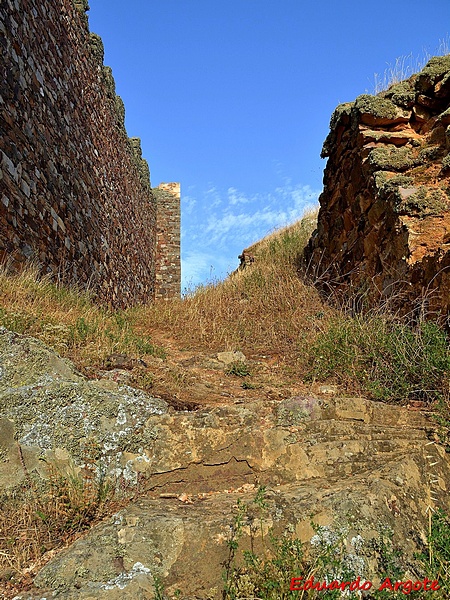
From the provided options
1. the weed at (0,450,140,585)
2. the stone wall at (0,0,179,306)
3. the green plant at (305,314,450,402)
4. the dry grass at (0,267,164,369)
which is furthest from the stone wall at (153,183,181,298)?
the weed at (0,450,140,585)

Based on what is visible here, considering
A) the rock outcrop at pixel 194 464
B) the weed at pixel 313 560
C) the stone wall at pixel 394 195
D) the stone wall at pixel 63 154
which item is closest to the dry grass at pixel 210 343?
the rock outcrop at pixel 194 464

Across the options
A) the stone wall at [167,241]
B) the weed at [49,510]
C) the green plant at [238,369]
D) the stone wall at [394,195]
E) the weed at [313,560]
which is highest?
the stone wall at [167,241]

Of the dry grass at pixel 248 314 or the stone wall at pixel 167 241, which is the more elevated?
the stone wall at pixel 167 241

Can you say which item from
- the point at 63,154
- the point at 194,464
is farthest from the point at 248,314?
the point at 194,464

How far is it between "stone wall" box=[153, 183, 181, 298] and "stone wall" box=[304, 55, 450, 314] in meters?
9.20

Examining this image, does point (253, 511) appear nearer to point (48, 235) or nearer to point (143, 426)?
point (143, 426)

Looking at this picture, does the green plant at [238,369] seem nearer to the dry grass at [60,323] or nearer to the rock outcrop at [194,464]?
the dry grass at [60,323]

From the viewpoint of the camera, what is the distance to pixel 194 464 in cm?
276

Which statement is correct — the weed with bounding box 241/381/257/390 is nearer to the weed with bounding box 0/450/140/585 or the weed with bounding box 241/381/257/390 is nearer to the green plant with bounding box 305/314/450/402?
the green plant with bounding box 305/314/450/402

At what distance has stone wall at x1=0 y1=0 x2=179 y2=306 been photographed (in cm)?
532

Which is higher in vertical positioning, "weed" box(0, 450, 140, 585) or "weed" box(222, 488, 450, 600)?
"weed" box(0, 450, 140, 585)

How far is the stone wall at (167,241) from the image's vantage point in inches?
633

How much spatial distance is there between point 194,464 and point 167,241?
14426mm

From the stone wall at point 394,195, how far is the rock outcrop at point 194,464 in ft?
6.45
